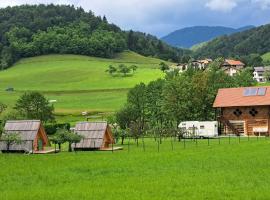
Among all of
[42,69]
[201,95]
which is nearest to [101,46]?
[42,69]

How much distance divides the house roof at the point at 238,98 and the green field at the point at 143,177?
89.3 feet

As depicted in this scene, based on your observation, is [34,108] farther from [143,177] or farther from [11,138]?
[143,177]

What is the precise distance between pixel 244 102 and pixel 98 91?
2327 inches

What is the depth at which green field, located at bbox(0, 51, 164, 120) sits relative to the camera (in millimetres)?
102125

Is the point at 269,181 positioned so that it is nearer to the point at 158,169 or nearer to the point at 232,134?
the point at 158,169

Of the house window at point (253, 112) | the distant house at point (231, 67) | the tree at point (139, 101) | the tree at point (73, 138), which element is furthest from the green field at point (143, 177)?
the distant house at point (231, 67)

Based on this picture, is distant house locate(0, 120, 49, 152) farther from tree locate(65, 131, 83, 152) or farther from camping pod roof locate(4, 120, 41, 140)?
tree locate(65, 131, 83, 152)

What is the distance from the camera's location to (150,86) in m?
82.8

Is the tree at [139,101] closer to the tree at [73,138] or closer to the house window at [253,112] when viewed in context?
the house window at [253,112]

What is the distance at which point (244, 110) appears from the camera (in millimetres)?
64312

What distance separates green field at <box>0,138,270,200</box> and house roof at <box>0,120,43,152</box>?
1197 cm

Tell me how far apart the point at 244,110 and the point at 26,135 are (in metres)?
28.8

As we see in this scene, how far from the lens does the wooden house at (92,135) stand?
1902 inches

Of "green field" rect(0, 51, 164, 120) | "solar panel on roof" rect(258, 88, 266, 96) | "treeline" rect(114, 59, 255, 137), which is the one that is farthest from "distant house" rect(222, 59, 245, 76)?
"solar panel on roof" rect(258, 88, 266, 96)
